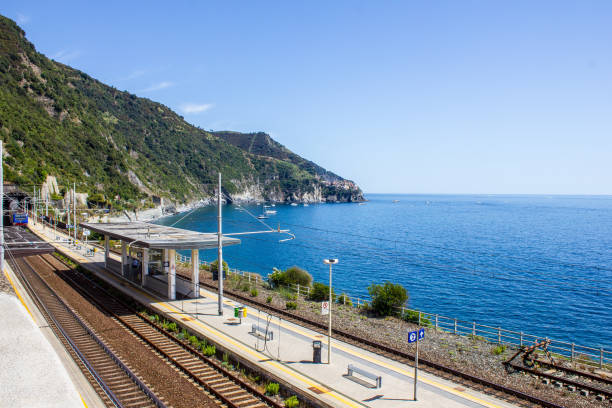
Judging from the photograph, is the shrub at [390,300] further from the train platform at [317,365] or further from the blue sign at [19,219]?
the blue sign at [19,219]

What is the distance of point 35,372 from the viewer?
13.0 meters

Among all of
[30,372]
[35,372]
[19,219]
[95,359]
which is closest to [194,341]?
[95,359]

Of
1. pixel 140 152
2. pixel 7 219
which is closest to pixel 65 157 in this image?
pixel 7 219

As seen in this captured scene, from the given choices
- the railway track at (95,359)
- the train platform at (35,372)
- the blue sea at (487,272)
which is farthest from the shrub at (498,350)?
the train platform at (35,372)

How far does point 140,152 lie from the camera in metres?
175

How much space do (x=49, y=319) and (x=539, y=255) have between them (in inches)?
2912

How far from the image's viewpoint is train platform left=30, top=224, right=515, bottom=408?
12.8 metres

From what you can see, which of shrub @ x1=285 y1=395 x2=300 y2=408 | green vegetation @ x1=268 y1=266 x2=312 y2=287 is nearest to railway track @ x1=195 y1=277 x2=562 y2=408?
shrub @ x1=285 y1=395 x2=300 y2=408

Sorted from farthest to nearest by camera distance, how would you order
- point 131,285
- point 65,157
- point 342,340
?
point 65,157, point 131,285, point 342,340

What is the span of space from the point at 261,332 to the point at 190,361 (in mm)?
3659

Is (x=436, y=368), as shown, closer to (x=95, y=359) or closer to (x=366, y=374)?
(x=366, y=374)

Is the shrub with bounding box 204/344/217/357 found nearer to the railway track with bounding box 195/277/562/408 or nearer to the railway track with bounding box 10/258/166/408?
the railway track with bounding box 10/258/166/408

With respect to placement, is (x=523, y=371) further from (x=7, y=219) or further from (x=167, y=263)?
(x=7, y=219)

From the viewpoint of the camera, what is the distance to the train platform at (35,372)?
11.1 m
